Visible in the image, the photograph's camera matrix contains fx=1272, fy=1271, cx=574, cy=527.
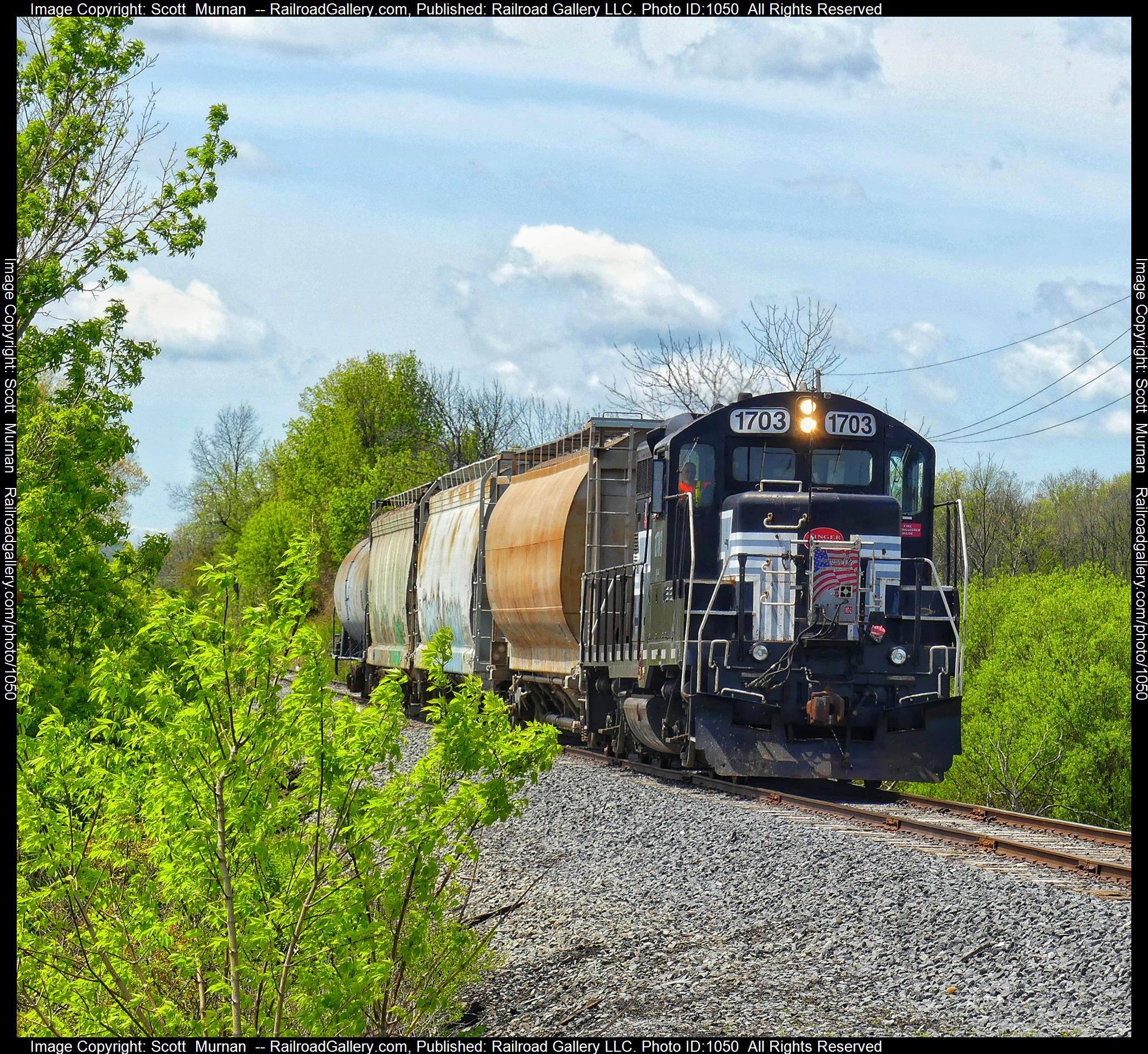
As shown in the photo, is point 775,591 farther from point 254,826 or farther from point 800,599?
point 254,826

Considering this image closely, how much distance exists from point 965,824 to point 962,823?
0.03 m


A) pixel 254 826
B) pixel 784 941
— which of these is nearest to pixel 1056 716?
pixel 784 941

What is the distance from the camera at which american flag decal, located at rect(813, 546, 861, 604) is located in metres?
13.5

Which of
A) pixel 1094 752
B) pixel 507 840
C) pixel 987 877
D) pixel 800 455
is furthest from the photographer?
pixel 1094 752

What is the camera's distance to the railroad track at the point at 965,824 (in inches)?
402

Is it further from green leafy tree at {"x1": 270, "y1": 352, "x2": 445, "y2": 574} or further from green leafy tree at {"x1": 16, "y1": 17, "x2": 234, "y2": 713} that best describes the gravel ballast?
green leafy tree at {"x1": 270, "y1": 352, "x2": 445, "y2": 574}

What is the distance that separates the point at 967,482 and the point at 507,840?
52.3 meters

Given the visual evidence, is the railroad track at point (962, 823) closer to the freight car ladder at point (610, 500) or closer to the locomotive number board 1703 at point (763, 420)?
the freight car ladder at point (610, 500)

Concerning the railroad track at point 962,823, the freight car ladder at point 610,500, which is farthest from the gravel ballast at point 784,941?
the freight car ladder at point 610,500

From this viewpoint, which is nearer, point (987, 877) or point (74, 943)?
point (74, 943)

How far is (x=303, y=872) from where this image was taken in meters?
6.82

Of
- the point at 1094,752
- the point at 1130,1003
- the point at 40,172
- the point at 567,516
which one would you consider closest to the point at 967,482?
the point at 1094,752

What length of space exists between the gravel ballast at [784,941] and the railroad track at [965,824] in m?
0.77
